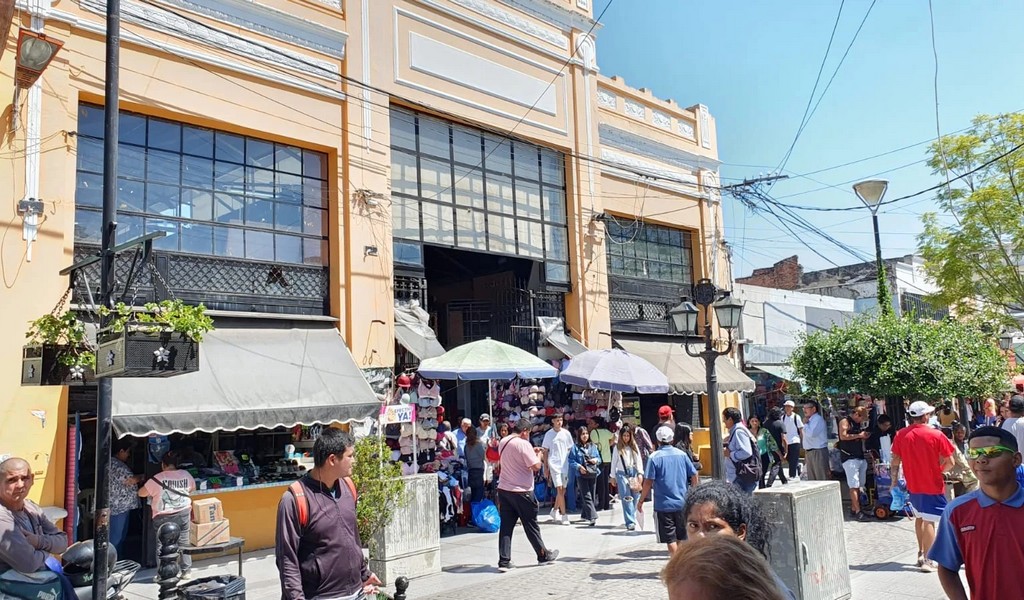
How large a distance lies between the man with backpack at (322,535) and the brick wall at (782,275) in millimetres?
31328

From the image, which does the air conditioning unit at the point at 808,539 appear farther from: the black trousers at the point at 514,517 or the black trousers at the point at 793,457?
the black trousers at the point at 793,457

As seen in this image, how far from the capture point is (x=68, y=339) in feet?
20.0

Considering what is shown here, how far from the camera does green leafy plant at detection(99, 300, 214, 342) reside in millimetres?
5613

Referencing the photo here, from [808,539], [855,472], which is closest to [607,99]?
[855,472]

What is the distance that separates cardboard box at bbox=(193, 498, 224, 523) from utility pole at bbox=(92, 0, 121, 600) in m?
3.18

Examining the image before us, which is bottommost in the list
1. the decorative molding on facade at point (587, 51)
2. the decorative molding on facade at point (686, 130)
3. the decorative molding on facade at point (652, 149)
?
the decorative molding on facade at point (652, 149)

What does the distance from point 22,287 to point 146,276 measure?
158 cm

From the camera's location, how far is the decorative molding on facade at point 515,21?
15273 millimetres

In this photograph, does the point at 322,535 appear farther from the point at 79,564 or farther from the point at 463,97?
the point at 463,97

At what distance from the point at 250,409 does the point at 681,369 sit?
10366 mm

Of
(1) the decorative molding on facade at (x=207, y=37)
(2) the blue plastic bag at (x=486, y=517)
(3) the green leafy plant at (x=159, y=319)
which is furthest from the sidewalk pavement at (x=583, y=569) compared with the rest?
(1) the decorative molding on facade at (x=207, y=37)

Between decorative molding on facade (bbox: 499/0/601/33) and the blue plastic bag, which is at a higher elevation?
decorative molding on facade (bbox: 499/0/601/33)

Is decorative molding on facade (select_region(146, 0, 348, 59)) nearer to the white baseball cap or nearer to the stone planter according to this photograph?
the stone planter

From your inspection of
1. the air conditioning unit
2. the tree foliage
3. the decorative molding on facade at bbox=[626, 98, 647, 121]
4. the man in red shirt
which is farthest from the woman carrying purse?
the decorative molding on facade at bbox=[626, 98, 647, 121]
